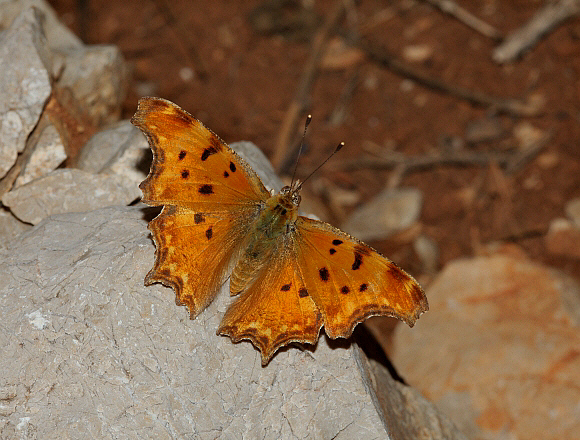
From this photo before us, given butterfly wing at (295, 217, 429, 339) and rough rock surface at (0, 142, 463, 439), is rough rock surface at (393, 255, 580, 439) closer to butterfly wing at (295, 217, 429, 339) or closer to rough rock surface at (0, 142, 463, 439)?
rough rock surface at (0, 142, 463, 439)

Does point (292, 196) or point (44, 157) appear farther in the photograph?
point (44, 157)

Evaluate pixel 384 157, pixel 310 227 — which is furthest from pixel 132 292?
pixel 384 157

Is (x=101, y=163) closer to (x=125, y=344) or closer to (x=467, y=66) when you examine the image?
(x=125, y=344)

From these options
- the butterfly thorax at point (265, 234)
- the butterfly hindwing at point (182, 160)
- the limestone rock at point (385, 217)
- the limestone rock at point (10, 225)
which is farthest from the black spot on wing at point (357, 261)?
the limestone rock at point (385, 217)

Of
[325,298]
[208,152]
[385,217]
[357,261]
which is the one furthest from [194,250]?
[385,217]

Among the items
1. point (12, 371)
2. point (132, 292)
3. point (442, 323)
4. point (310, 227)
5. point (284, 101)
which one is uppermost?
point (310, 227)

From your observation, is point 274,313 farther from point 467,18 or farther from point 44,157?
point 467,18
